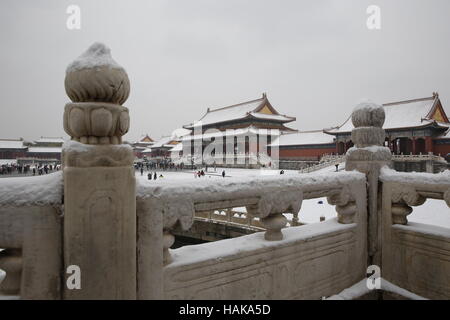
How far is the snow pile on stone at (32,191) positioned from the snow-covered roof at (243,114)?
33509 millimetres

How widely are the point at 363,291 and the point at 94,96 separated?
2745mm

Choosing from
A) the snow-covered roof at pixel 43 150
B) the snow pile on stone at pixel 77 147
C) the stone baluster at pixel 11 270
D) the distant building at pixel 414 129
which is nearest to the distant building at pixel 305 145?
the distant building at pixel 414 129

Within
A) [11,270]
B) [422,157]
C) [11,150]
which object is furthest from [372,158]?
[11,150]

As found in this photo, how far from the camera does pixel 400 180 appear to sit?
265 cm

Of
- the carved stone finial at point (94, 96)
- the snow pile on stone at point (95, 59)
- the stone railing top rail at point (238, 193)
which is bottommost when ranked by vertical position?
the stone railing top rail at point (238, 193)

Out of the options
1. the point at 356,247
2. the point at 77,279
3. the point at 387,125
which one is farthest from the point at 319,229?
the point at 387,125

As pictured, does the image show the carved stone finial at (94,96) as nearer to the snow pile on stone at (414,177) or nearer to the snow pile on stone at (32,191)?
the snow pile on stone at (32,191)

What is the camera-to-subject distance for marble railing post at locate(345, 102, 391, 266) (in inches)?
111

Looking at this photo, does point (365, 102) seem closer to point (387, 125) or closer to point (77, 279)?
point (77, 279)

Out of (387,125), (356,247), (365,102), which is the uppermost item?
(387,125)

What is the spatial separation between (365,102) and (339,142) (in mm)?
26801

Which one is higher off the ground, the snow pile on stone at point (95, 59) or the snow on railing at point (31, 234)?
the snow pile on stone at point (95, 59)

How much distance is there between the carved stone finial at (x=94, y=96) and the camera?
52.7 inches

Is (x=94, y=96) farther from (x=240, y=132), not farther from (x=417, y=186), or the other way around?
(x=240, y=132)
